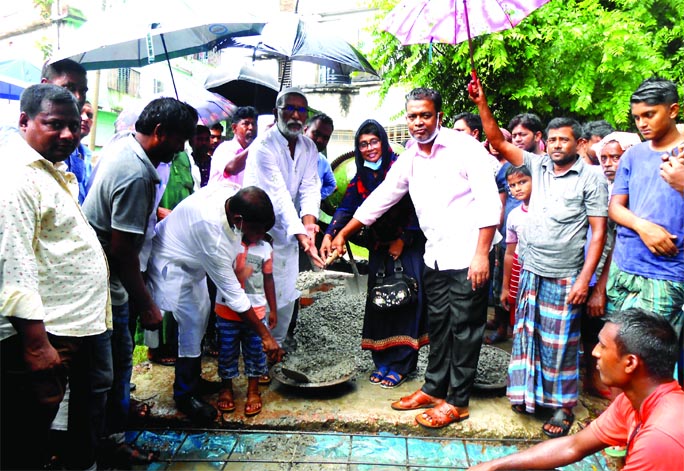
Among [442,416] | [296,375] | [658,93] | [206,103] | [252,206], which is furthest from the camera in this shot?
[206,103]

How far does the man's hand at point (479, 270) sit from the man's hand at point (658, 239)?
861 millimetres

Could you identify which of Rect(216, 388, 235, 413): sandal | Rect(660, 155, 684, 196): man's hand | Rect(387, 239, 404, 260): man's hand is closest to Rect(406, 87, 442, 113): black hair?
Rect(387, 239, 404, 260): man's hand

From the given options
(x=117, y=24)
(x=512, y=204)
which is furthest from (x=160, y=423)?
(x=512, y=204)

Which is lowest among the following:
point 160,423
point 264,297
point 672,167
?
point 160,423

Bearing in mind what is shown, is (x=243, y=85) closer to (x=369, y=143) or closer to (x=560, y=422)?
(x=369, y=143)

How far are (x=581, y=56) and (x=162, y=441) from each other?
7.02 meters

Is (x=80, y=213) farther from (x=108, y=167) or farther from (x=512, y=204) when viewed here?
(x=512, y=204)

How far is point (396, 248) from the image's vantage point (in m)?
3.79

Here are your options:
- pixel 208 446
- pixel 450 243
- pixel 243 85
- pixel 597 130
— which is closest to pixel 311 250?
pixel 450 243

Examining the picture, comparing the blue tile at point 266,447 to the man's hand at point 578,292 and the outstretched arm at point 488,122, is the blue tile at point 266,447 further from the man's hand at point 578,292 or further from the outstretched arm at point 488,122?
the outstretched arm at point 488,122

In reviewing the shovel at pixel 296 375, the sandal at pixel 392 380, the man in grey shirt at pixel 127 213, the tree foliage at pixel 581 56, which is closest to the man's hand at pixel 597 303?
the sandal at pixel 392 380

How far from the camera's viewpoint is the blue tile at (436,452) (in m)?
2.96

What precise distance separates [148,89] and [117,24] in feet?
65.3

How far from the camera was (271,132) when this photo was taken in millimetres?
4020
